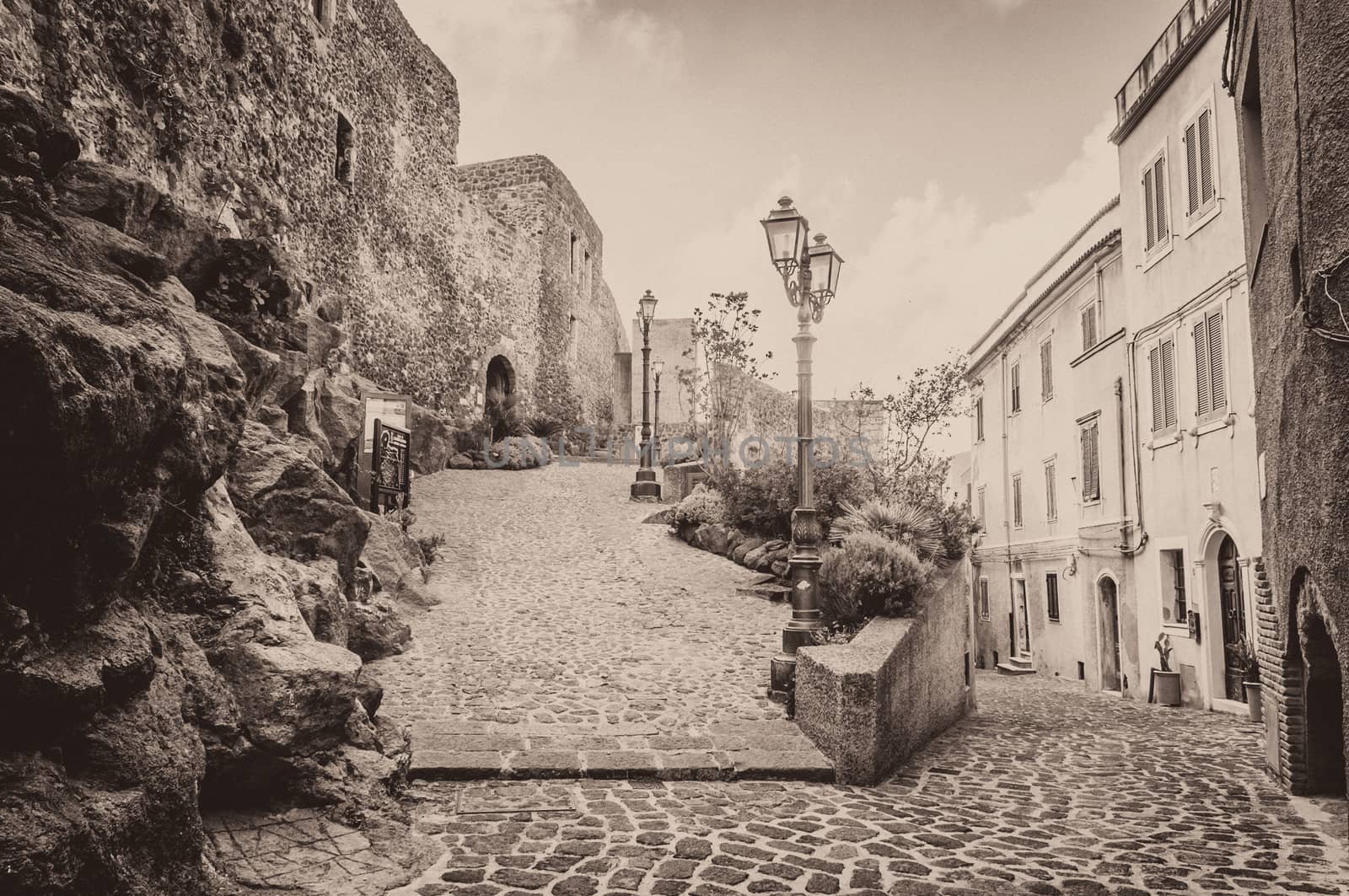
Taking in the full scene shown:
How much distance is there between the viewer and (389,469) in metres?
14.6

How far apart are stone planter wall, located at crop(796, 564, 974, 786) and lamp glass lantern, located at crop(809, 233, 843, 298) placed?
3.26 metres

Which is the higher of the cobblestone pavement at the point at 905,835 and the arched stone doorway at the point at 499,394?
the arched stone doorway at the point at 499,394

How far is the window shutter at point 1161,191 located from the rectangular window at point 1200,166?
56cm

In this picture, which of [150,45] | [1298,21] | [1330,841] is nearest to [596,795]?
[1330,841]

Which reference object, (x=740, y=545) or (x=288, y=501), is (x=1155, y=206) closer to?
(x=740, y=545)

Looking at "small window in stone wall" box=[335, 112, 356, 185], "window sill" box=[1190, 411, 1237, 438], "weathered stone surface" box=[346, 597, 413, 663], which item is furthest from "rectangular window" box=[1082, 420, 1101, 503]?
"small window in stone wall" box=[335, 112, 356, 185]

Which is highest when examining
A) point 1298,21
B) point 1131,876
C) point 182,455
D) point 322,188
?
point 322,188

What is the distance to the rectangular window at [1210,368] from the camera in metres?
11.9

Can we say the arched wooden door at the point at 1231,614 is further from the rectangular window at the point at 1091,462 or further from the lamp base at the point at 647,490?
the lamp base at the point at 647,490

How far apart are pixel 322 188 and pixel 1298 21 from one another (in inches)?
646

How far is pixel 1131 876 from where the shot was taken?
15.4ft

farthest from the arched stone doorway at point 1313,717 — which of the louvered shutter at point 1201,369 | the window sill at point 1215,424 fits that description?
the louvered shutter at point 1201,369

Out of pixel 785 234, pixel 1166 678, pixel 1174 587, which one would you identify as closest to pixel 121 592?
pixel 785 234

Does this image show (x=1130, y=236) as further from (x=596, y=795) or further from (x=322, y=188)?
(x=322, y=188)
